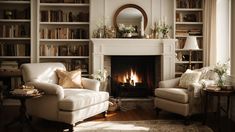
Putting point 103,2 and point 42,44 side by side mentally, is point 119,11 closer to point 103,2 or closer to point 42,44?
point 103,2

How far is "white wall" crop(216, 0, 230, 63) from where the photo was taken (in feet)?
19.4

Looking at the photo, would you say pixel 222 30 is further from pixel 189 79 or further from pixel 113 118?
pixel 113 118

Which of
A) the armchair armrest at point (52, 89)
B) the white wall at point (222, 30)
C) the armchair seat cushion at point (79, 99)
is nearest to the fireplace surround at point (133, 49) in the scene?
the white wall at point (222, 30)

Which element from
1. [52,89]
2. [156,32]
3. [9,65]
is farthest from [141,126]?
[9,65]

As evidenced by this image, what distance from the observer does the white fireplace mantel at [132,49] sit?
6301 mm

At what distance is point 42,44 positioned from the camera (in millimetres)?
6641

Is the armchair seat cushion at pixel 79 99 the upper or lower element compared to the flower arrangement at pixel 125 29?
lower

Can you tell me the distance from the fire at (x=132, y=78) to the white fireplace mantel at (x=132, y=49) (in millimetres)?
693

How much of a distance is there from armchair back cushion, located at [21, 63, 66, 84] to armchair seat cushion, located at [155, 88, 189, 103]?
1846 mm

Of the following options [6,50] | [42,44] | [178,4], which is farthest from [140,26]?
[6,50]

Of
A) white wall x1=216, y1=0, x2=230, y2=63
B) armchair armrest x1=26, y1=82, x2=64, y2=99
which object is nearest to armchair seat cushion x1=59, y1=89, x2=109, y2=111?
armchair armrest x1=26, y1=82, x2=64, y2=99

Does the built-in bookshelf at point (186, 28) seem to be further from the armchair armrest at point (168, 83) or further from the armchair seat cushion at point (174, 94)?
the armchair seat cushion at point (174, 94)

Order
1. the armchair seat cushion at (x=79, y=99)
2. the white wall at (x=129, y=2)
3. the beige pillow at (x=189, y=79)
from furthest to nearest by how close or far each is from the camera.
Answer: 1. the white wall at (x=129, y=2)
2. the beige pillow at (x=189, y=79)
3. the armchair seat cushion at (x=79, y=99)

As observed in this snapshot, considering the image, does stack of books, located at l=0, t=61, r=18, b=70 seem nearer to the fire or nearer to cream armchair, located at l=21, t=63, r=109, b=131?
cream armchair, located at l=21, t=63, r=109, b=131
